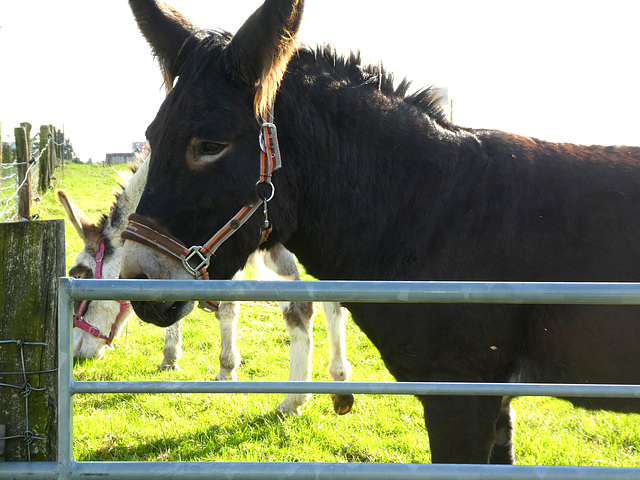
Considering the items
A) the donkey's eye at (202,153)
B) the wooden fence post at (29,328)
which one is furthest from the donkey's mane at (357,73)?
the wooden fence post at (29,328)

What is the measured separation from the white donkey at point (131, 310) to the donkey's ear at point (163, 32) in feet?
7.39

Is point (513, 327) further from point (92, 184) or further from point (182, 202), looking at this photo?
point (92, 184)

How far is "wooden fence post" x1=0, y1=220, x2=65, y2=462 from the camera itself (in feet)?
5.47

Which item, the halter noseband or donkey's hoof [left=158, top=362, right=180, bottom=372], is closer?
the halter noseband

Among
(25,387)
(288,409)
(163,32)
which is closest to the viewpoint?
(25,387)

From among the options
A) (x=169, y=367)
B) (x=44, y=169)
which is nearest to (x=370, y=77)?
(x=169, y=367)

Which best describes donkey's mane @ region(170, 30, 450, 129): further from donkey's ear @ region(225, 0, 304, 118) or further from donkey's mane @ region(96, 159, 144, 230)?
donkey's mane @ region(96, 159, 144, 230)

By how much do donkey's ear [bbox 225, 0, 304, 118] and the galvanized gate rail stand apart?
3.61 feet

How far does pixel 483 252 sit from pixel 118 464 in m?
1.55

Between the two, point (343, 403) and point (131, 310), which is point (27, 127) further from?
point (343, 403)

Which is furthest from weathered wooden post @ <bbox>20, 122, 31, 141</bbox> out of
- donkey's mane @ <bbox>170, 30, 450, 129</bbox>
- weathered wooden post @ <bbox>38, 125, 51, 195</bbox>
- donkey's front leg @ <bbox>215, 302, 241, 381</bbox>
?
donkey's mane @ <bbox>170, 30, 450, 129</bbox>

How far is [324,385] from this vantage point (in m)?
1.50

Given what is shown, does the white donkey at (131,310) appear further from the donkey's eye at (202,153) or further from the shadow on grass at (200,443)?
the donkey's eye at (202,153)

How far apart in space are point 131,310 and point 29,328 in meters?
3.66
